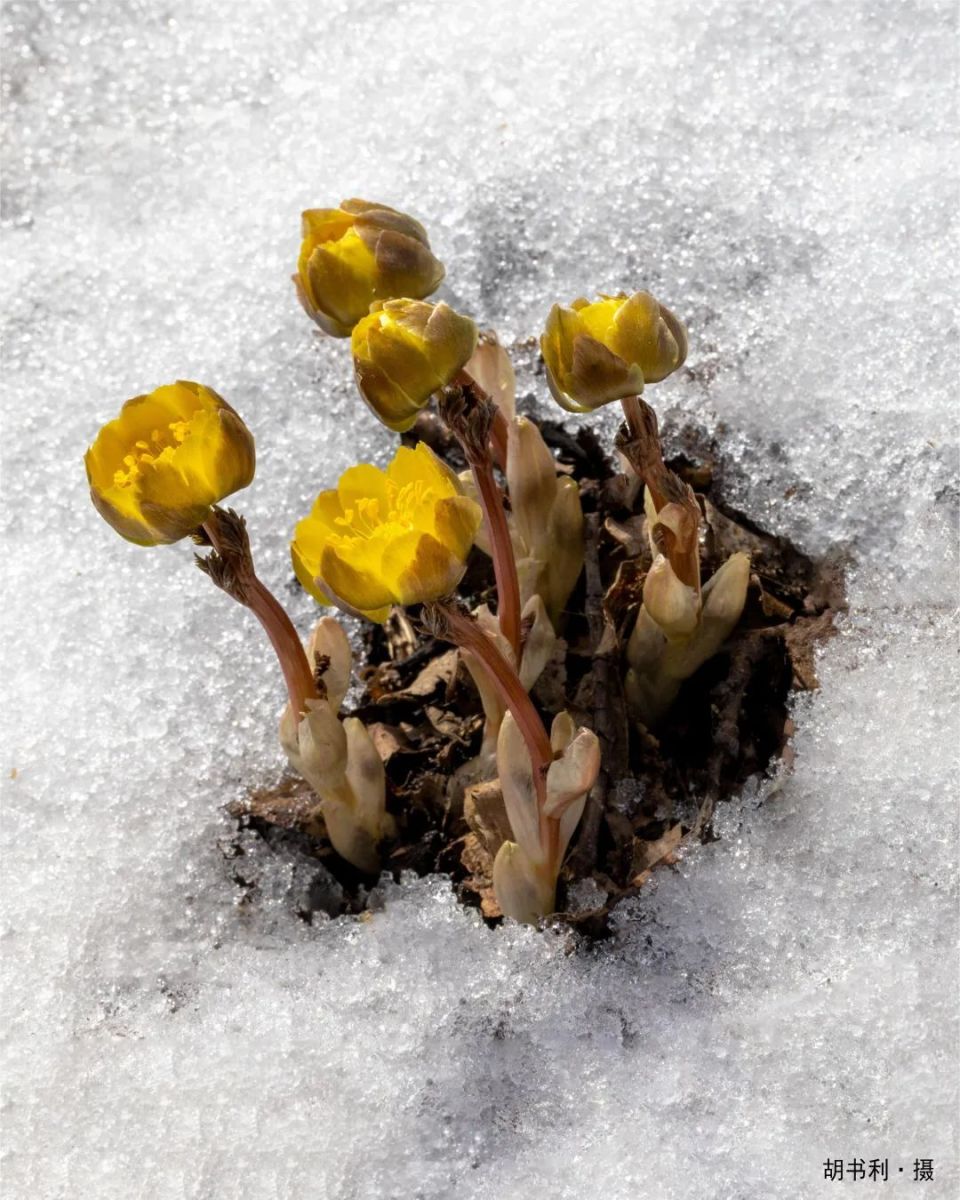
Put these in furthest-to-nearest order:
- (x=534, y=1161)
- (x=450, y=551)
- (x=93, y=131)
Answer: (x=93, y=131) → (x=534, y=1161) → (x=450, y=551)

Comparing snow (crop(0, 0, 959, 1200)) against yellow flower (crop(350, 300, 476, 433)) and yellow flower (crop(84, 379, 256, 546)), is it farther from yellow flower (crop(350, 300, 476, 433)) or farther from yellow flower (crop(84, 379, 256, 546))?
yellow flower (crop(350, 300, 476, 433))

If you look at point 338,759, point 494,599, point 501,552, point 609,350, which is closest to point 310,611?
point 494,599

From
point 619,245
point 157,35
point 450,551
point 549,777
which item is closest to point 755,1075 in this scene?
point 549,777

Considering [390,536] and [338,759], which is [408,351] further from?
[338,759]

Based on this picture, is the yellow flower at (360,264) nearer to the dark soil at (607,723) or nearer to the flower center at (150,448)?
the flower center at (150,448)

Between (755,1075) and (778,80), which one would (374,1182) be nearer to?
(755,1075)
